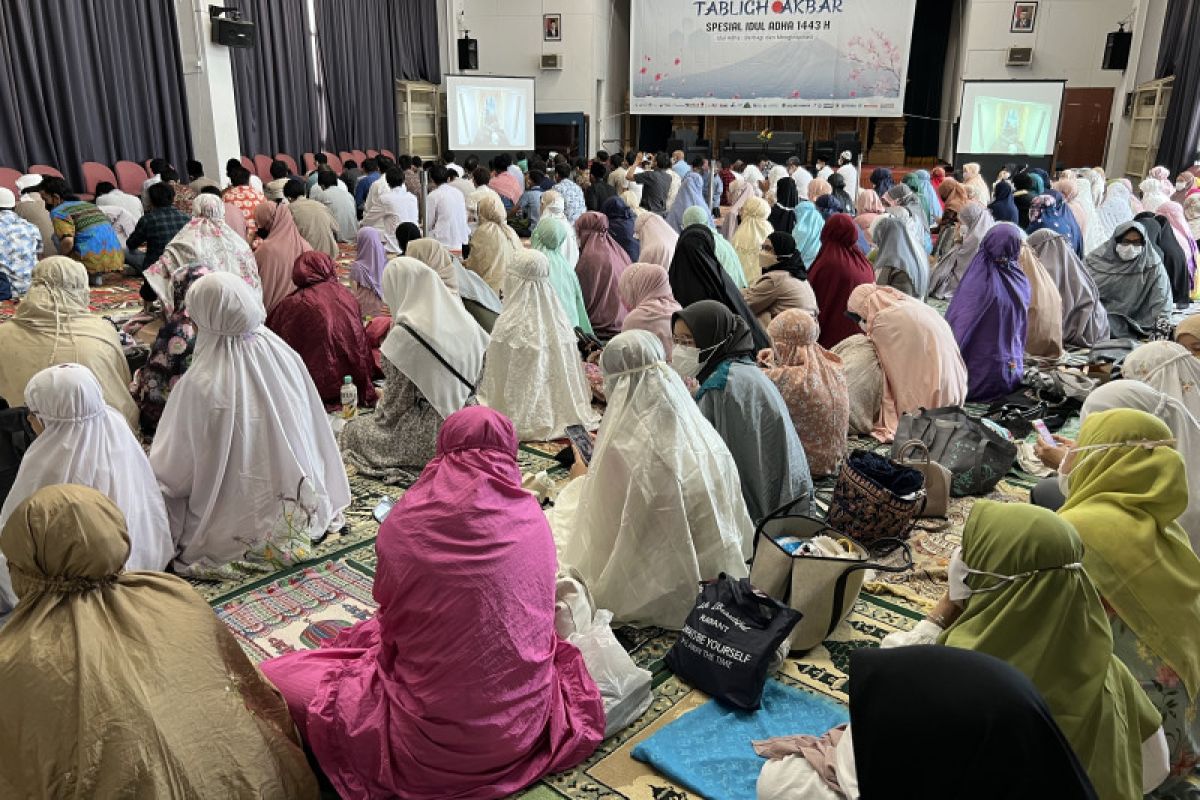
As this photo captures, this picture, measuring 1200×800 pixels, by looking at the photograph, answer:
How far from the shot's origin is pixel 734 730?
7.63 feet

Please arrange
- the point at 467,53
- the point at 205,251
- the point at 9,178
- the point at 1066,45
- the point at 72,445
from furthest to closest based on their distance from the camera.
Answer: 1. the point at 467,53
2. the point at 1066,45
3. the point at 9,178
4. the point at 205,251
5. the point at 72,445

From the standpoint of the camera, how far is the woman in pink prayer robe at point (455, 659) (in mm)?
1932

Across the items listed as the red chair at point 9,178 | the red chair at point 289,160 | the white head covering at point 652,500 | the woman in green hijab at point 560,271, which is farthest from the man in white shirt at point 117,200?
the white head covering at point 652,500

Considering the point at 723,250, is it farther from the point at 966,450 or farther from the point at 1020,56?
the point at 1020,56

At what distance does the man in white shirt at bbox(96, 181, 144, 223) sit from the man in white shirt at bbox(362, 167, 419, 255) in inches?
83.3

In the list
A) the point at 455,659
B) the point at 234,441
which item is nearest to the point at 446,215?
the point at 234,441

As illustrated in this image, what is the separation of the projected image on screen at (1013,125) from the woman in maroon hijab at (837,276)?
28.0ft

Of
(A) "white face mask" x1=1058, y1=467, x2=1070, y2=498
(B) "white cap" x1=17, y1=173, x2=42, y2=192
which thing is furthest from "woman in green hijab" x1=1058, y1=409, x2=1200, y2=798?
(B) "white cap" x1=17, y1=173, x2=42, y2=192

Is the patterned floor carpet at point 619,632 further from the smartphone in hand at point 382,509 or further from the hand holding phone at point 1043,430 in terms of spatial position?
the hand holding phone at point 1043,430

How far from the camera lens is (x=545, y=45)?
16.0m

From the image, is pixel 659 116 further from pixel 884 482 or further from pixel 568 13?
pixel 884 482

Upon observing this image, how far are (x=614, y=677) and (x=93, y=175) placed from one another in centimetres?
934

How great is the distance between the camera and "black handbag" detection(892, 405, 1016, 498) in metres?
3.73

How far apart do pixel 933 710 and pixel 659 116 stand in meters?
17.3
